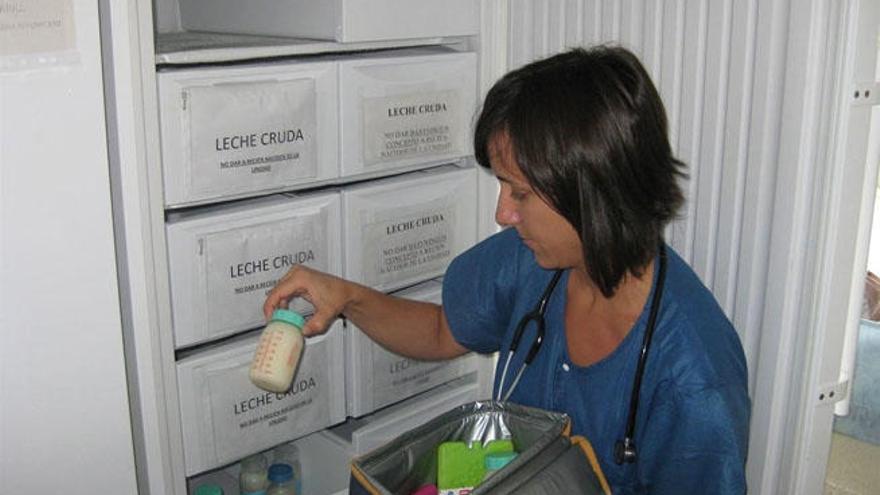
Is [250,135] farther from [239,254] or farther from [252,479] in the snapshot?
[252,479]

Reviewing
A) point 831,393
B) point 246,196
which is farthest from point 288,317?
point 831,393

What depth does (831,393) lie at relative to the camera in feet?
4.03

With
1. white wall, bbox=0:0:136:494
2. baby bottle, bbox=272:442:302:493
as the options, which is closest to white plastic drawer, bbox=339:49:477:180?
white wall, bbox=0:0:136:494

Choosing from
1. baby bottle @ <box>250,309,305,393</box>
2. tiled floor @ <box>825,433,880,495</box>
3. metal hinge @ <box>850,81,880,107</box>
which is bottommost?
tiled floor @ <box>825,433,880,495</box>

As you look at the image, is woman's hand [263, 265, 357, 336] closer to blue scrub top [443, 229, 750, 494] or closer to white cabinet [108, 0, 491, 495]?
white cabinet [108, 0, 491, 495]

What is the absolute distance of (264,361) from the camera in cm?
113

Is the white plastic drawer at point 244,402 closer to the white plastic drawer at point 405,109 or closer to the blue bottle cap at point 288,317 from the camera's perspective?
the blue bottle cap at point 288,317

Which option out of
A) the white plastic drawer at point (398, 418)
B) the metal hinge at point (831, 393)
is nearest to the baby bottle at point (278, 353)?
the white plastic drawer at point (398, 418)

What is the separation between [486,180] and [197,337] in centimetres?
54

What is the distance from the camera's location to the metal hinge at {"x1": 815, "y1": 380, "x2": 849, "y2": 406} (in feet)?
4.00

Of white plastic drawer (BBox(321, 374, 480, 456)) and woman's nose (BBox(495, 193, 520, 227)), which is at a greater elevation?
woman's nose (BBox(495, 193, 520, 227))

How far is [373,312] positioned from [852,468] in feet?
5.54

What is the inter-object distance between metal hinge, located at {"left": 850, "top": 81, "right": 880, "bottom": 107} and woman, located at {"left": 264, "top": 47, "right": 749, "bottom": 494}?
22 cm

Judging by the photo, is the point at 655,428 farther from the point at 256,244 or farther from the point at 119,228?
the point at 119,228
